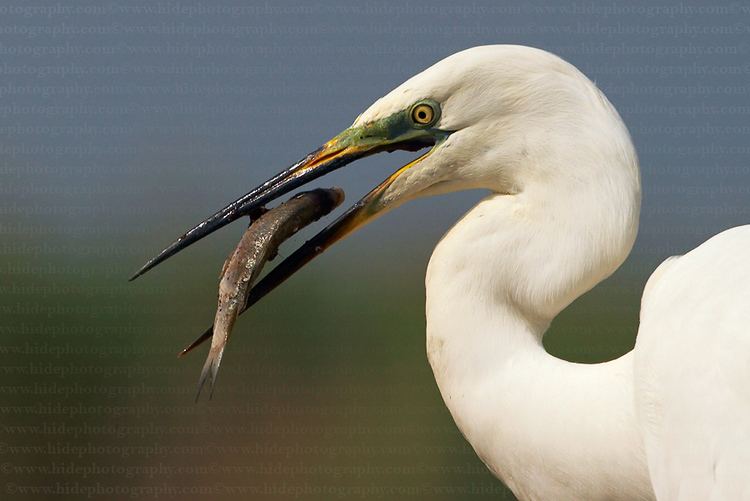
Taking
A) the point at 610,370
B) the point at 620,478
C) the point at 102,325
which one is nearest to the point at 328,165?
the point at 610,370

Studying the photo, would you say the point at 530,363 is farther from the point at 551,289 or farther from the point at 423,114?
the point at 423,114

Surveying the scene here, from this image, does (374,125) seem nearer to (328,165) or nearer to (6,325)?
(328,165)

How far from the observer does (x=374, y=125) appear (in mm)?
2102

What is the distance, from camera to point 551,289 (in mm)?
1960

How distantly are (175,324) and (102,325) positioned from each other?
2.30 ft

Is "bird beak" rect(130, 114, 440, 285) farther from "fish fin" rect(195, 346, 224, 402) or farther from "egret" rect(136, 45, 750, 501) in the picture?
"fish fin" rect(195, 346, 224, 402)

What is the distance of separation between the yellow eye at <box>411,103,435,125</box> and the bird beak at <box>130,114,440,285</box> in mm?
20

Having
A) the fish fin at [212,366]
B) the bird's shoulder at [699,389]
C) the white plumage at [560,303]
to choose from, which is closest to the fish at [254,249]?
the fish fin at [212,366]

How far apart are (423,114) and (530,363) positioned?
0.49 meters

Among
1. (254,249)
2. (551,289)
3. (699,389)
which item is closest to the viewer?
(699,389)

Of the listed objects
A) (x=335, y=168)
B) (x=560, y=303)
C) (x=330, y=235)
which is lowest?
(x=560, y=303)

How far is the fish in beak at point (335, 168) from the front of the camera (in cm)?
209

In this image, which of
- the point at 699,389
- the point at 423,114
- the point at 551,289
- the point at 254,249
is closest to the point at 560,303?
the point at 551,289

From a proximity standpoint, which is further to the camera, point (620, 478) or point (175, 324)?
point (175, 324)
